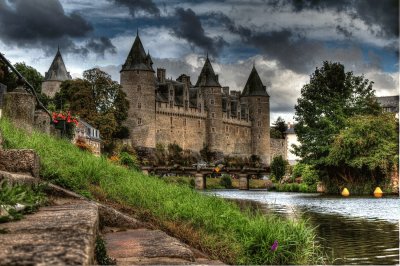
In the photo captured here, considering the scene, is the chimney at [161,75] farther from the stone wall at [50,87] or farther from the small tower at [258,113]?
the small tower at [258,113]

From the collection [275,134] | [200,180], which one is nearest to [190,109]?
[200,180]

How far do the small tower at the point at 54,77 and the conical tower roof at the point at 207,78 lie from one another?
1940 cm

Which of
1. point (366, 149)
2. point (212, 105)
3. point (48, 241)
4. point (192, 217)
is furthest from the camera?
point (212, 105)

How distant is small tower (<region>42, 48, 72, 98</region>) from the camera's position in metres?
84.1

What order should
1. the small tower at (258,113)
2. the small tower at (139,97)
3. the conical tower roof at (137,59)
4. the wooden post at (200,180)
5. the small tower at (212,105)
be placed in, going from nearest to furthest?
1. the wooden post at (200,180)
2. the small tower at (139,97)
3. the conical tower roof at (137,59)
4. the small tower at (212,105)
5. the small tower at (258,113)

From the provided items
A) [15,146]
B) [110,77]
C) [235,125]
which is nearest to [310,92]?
[110,77]

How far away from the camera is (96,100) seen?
62875 mm

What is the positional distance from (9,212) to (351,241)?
7.96m

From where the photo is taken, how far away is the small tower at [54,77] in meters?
84.1

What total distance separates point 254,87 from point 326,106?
62.0m

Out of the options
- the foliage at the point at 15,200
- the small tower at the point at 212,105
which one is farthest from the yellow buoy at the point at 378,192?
the small tower at the point at 212,105

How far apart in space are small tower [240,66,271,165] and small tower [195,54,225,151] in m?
9.22

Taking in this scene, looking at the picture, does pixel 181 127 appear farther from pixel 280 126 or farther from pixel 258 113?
pixel 280 126

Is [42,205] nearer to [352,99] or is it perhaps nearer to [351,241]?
[351,241]
